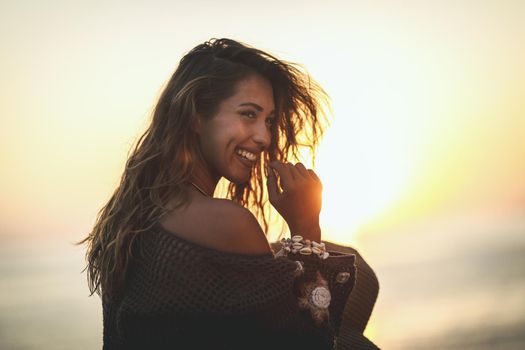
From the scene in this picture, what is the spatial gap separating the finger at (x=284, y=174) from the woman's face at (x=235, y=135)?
0.45ft

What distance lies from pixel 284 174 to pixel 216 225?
591 mm

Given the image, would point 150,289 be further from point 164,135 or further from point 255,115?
point 255,115

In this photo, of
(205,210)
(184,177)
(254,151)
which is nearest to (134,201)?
(184,177)

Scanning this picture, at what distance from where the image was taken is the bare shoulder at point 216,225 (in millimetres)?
2432

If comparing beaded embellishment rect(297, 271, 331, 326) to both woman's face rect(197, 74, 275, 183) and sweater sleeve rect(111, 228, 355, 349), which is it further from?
woman's face rect(197, 74, 275, 183)

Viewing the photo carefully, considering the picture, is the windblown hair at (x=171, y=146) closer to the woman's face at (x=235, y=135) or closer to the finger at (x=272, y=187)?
the woman's face at (x=235, y=135)

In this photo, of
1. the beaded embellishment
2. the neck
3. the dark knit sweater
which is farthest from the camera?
the neck

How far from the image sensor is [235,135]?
9.66 ft

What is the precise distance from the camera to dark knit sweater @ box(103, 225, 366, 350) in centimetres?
238

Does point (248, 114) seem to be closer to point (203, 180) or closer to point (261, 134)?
point (261, 134)

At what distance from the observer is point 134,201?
2697 millimetres

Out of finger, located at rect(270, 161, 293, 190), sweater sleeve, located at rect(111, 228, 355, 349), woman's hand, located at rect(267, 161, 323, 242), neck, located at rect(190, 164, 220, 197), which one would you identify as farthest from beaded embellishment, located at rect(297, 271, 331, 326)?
neck, located at rect(190, 164, 220, 197)

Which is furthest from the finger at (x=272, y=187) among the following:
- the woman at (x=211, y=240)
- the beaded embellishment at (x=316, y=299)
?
the beaded embellishment at (x=316, y=299)

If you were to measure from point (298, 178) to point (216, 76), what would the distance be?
0.62 metres
